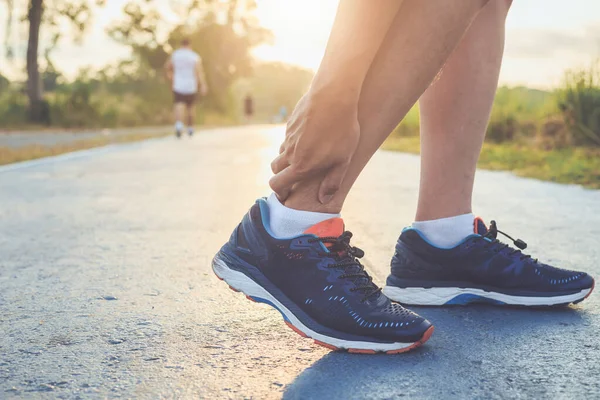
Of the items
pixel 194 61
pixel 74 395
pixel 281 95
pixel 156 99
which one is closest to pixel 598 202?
pixel 74 395

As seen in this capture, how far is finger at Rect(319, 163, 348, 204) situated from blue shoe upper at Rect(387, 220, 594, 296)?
40cm

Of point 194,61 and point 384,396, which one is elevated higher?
point 194,61

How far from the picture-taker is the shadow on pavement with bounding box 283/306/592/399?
116cm

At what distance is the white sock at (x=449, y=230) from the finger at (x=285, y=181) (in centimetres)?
45

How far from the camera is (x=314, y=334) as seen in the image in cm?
137

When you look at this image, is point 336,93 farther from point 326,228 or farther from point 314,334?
point 314,334

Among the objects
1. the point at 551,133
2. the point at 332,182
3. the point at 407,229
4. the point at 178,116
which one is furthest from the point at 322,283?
the point at 178,116

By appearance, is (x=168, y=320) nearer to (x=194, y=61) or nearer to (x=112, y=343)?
(x=112, y=343)

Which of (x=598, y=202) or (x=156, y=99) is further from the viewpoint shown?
(x=156, y=99)

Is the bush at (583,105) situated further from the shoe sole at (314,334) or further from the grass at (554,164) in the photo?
the shoe sole at (314,334)

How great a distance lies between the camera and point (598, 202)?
145 inches

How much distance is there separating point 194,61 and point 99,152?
580 centimetres

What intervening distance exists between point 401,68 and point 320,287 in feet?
1.60

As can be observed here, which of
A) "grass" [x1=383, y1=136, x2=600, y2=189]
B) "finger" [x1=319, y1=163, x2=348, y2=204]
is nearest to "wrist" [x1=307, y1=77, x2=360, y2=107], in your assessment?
"finger" [x1=319, y1=163, x2=348, y2=204]
